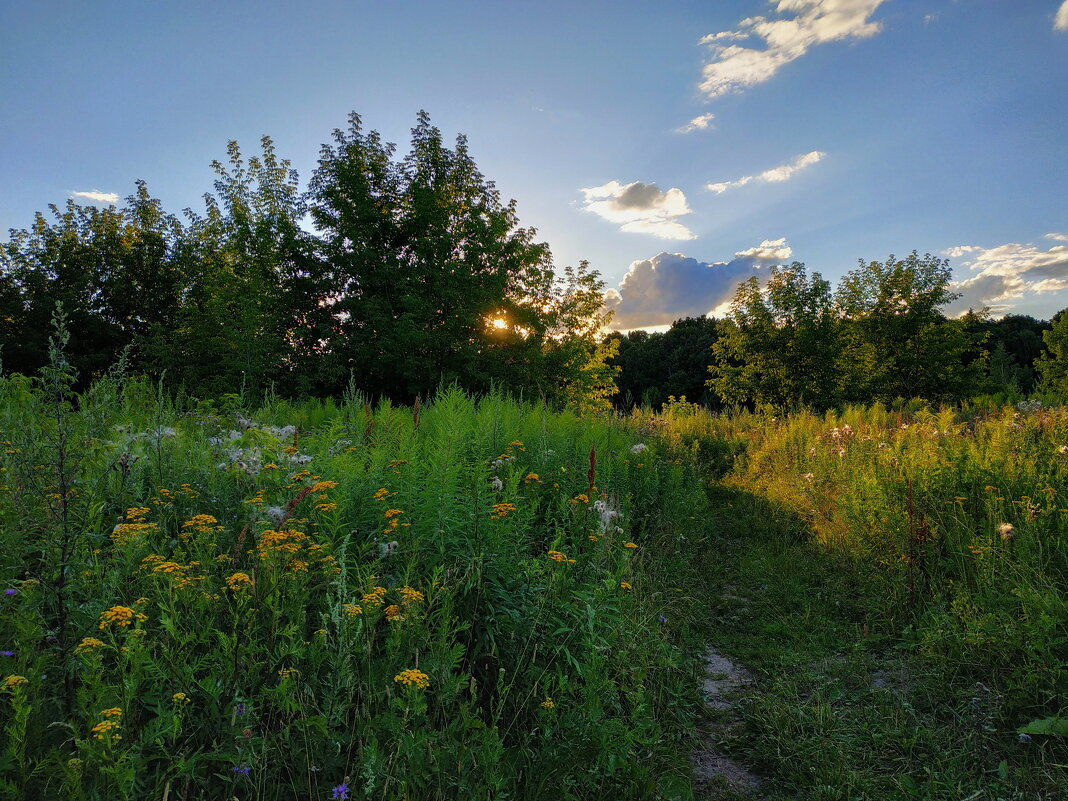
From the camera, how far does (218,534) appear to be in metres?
2.68

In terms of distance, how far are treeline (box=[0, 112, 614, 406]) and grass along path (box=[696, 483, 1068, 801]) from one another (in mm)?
10310

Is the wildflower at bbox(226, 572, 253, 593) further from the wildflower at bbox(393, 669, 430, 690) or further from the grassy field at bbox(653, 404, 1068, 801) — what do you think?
the grassy field at bbox(653, 404, 1068, 801)

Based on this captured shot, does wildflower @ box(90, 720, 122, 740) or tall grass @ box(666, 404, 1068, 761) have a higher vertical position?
wildflower @ box(90, 720, 122, 740)

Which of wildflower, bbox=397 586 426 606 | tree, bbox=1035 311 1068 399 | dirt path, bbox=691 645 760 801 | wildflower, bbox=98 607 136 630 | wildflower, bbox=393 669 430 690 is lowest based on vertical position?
dirt path, bbox=691 645 760 801

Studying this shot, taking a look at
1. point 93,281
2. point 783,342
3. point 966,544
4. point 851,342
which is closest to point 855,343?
point 851,342

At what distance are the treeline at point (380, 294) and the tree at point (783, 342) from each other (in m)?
8.32

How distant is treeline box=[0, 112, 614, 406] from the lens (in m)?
17.4

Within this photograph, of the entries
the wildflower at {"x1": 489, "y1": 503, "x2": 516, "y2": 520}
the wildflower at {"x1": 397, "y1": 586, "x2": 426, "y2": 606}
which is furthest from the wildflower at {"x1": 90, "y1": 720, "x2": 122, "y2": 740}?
the wildflower at {"x1": 489, "y1": 503, "x2": 516, "y2": 520}

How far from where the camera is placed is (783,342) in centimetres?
2752

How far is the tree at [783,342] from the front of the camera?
87.1ft

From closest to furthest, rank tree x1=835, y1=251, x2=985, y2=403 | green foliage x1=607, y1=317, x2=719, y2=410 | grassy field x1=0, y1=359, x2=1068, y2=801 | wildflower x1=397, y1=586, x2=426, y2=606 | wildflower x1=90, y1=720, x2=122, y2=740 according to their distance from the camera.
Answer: wildflower x1=90, y1=720, x2=122, y2=740
grassy field x1=0, y1=359, x2=1068, y2=801
wildflower x1=397, y1=586, x2=426, y2=606
tree x1=835, y1=251, x2=985, y2=403
green foliage x1=607, y1=317, x2=719, y2=410

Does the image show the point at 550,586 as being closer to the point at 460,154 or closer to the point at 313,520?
the point at 313,520

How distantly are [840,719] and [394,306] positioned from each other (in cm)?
1790

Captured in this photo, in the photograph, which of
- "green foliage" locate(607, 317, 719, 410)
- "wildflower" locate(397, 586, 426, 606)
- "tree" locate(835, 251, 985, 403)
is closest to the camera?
"wildflower" locate(397, 586, 426, 606)
